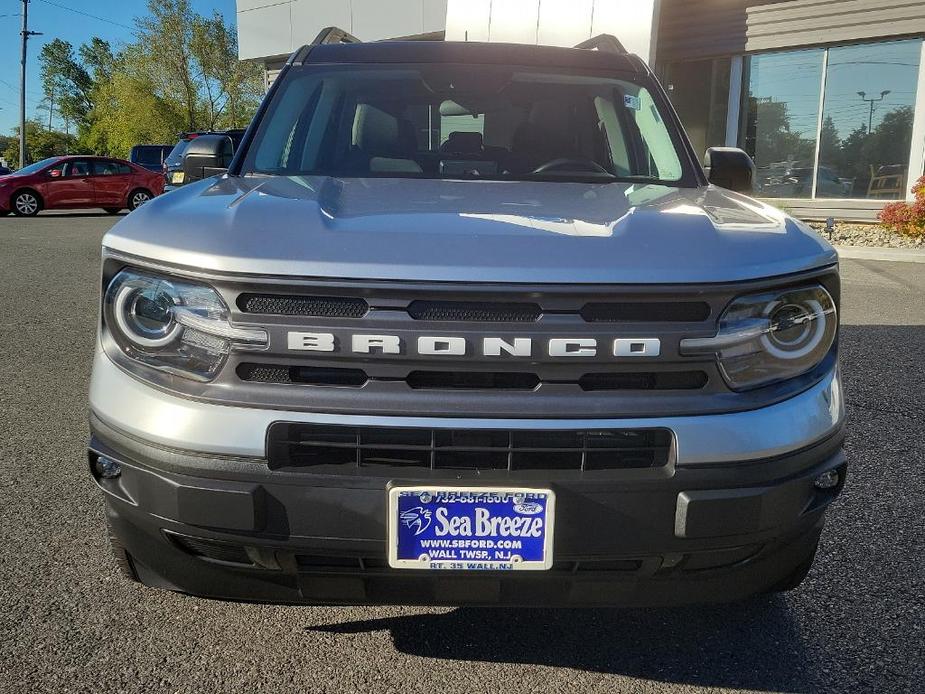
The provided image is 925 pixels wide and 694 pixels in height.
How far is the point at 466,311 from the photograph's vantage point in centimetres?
184

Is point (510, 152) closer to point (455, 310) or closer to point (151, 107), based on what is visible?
point (455, 310)

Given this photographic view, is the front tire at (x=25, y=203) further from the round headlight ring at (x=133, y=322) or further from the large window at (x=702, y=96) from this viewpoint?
the round headlight ring at (x=133, y=322)

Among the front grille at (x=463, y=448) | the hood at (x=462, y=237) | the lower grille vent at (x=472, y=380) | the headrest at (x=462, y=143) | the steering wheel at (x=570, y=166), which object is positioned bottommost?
the front grille at (x=463, y=448)

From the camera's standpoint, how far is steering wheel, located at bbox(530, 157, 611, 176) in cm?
314

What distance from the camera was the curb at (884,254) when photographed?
36.4 feet

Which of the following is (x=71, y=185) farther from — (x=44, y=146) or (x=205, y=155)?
(x=44, y=146)

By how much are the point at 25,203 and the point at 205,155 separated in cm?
1914

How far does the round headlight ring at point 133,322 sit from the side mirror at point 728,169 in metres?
2.18

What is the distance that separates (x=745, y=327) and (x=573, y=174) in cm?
121

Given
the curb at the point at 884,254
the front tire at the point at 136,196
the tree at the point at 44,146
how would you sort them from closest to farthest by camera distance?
the curb at the point at 884,254 < the front tire at the point at 136,196 < the tree at the point at 44,146

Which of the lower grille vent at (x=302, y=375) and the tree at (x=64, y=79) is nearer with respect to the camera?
the lower grille vent at (x=302, y=375)

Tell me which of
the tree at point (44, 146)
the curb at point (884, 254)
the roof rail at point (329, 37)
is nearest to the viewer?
the roof rail at point (329, 37)

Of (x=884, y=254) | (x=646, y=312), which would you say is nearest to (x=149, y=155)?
(x=884, y=254)

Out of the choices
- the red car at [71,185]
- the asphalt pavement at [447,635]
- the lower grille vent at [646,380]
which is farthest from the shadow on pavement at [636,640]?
the red car at [71,185]
